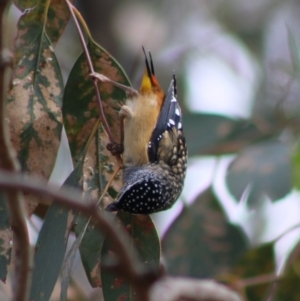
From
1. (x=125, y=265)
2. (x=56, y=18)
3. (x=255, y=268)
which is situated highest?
(x=56, y=18)

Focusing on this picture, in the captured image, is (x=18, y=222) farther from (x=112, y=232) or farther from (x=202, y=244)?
(x=202, y=244)

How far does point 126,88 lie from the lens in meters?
2.82

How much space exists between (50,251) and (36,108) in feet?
2.02

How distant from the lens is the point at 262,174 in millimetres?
3387

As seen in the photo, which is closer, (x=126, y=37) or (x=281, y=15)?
(x=126, y=37)

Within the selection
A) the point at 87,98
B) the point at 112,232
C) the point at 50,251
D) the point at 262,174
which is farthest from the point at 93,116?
the point at 112,232

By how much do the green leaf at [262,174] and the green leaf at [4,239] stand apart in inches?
48.8

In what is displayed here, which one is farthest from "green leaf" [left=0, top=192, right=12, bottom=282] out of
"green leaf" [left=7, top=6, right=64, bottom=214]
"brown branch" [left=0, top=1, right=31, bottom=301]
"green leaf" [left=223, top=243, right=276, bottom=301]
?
"green leaf" [left=223, top=243, right=276, bottom=301]

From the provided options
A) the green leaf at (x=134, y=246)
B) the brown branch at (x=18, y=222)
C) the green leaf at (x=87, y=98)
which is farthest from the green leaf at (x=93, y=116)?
the brown branch at (x=18, y=222)

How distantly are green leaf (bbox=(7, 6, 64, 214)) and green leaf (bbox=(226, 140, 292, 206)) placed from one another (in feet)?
3.46

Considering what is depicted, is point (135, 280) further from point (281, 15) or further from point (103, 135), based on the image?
point (281, 15)

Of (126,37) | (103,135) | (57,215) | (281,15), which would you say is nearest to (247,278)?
(103,135)

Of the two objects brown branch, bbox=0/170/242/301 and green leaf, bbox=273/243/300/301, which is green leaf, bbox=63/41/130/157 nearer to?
green leaf, bbox=273/243/300/301

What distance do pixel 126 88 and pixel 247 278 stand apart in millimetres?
1413
